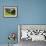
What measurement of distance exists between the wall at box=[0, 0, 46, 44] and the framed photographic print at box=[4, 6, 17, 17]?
107 millimetres

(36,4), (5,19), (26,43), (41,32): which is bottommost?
(26,43)

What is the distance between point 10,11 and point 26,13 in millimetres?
472

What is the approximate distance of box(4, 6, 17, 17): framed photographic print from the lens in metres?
3.93

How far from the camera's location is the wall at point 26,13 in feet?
13.0

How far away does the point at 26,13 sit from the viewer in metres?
3.98

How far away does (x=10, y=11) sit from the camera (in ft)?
12.9

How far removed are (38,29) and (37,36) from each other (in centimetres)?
21

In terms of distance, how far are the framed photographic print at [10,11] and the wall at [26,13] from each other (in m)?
0.11

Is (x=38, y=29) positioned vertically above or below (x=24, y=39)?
above

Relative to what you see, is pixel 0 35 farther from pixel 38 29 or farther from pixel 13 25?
pixel 38 29

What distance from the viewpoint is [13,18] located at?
3961 mm

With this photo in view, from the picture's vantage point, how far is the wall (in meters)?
3.95

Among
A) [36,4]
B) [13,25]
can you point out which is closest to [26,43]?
[13,25]

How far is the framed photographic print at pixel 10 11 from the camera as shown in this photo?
393 cm
